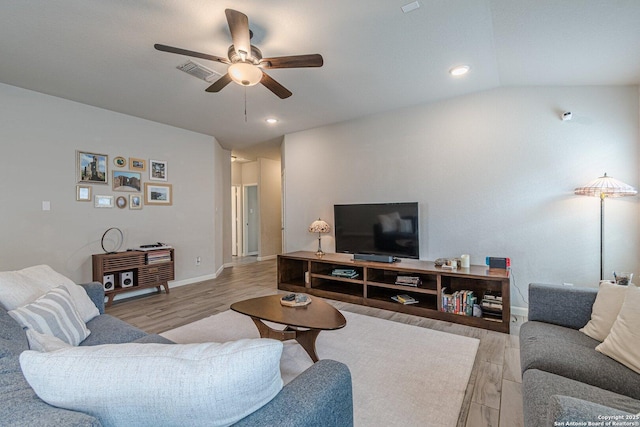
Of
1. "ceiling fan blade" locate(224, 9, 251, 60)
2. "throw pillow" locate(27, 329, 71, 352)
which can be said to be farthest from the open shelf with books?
"throw pillow" locate(27, 329, 71, 352)

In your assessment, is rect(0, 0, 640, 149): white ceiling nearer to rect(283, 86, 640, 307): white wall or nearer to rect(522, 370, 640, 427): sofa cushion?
rect(283, 86, 640, 307): white wall

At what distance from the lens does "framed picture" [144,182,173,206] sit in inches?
170

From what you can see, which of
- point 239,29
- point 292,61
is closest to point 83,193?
point 239,29

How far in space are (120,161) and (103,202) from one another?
619mm

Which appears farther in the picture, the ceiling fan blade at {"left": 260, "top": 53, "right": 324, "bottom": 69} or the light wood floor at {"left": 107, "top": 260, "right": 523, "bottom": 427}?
the ceiling fan blade at {"left": 260, "top": 53, "right": 324, "bottom": 69}

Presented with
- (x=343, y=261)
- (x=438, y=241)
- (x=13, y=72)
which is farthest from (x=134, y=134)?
(x=438, y=241)

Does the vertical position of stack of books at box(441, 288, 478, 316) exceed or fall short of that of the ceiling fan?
it falls short

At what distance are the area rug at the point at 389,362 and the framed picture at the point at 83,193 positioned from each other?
7.56 feet

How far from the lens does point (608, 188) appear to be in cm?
252

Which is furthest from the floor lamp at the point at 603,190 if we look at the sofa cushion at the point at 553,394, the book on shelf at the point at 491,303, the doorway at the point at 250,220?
the doorway at the point at 250,220

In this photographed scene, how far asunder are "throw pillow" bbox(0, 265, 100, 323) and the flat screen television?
283 cm

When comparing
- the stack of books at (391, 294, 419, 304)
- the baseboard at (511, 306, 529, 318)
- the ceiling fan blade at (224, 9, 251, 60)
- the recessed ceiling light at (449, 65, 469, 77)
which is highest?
the recessed ceiling light at (449, 65, 469, 77)

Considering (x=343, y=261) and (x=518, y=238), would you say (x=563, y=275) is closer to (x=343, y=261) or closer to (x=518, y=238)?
(x=518, y=238)

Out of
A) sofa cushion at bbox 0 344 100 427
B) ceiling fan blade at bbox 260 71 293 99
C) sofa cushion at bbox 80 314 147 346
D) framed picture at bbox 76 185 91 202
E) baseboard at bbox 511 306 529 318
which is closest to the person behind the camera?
sofa cushion at bbox 0 344 100 427
